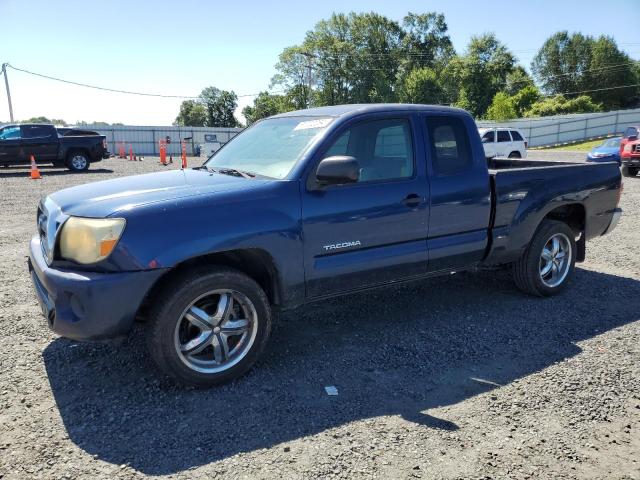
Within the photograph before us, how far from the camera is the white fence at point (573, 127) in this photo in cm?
4191

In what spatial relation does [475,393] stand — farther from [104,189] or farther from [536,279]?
[104,189]

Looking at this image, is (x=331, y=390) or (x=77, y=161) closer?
(x=331, y=390)

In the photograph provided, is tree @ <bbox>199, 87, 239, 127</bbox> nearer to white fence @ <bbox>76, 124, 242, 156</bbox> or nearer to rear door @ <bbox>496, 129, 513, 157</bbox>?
white fence @ <bbox>76, 124, 242, 156</bbox>

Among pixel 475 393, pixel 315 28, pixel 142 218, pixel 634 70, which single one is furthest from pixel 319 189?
pixel 634 70

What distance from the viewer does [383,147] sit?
407cm

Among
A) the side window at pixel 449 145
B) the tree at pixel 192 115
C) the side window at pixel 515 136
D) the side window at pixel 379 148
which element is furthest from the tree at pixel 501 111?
the tree at pixel 192 115

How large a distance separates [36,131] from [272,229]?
17969mm

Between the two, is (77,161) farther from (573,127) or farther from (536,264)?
(573,127)

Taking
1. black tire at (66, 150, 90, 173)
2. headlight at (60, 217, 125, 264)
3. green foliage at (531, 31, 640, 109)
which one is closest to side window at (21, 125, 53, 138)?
black tire at (66, 150, 90, 173)

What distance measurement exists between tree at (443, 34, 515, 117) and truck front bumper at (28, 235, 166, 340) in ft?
244

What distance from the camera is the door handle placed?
3.98 m

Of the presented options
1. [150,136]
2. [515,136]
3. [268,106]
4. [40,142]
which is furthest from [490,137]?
[268,106]

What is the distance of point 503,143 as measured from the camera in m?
20.4

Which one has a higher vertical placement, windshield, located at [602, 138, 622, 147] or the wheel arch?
windshield, located at [602, 138, 622, 147]
